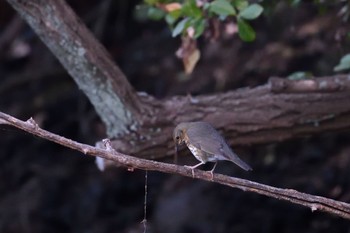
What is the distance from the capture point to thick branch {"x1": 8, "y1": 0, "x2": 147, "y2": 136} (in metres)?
2.76

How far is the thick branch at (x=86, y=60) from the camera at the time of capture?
109 inches

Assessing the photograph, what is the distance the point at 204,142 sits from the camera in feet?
8.67

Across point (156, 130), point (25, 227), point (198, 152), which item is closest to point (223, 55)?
point (25, 227)

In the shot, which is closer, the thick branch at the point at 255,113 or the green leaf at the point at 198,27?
the green leaf at the point at 198,27

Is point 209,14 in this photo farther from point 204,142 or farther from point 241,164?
point 241,164

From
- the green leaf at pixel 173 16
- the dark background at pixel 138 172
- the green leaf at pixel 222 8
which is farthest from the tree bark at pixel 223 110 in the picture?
the dark background at pixel 138 172

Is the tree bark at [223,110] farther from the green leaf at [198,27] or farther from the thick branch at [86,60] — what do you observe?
the green leaf at [198,27]

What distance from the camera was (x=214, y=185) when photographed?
182 inches

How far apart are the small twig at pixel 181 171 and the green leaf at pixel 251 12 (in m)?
0.60

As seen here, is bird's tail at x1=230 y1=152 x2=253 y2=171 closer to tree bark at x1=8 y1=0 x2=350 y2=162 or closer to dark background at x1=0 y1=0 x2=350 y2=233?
tree bark at x1=8 y1=0 x2=350 y2=162

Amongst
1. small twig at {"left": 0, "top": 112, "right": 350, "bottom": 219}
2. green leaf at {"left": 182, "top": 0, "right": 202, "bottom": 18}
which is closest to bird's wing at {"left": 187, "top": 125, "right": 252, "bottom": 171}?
small twig at {"left": 0, "top": 112, "right": 350, "bottom": 219}

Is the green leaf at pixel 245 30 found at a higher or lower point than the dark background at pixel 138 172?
lower

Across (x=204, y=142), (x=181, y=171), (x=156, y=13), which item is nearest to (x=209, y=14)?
(x=156, y=13)

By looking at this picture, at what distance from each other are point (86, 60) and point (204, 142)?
472 mm
